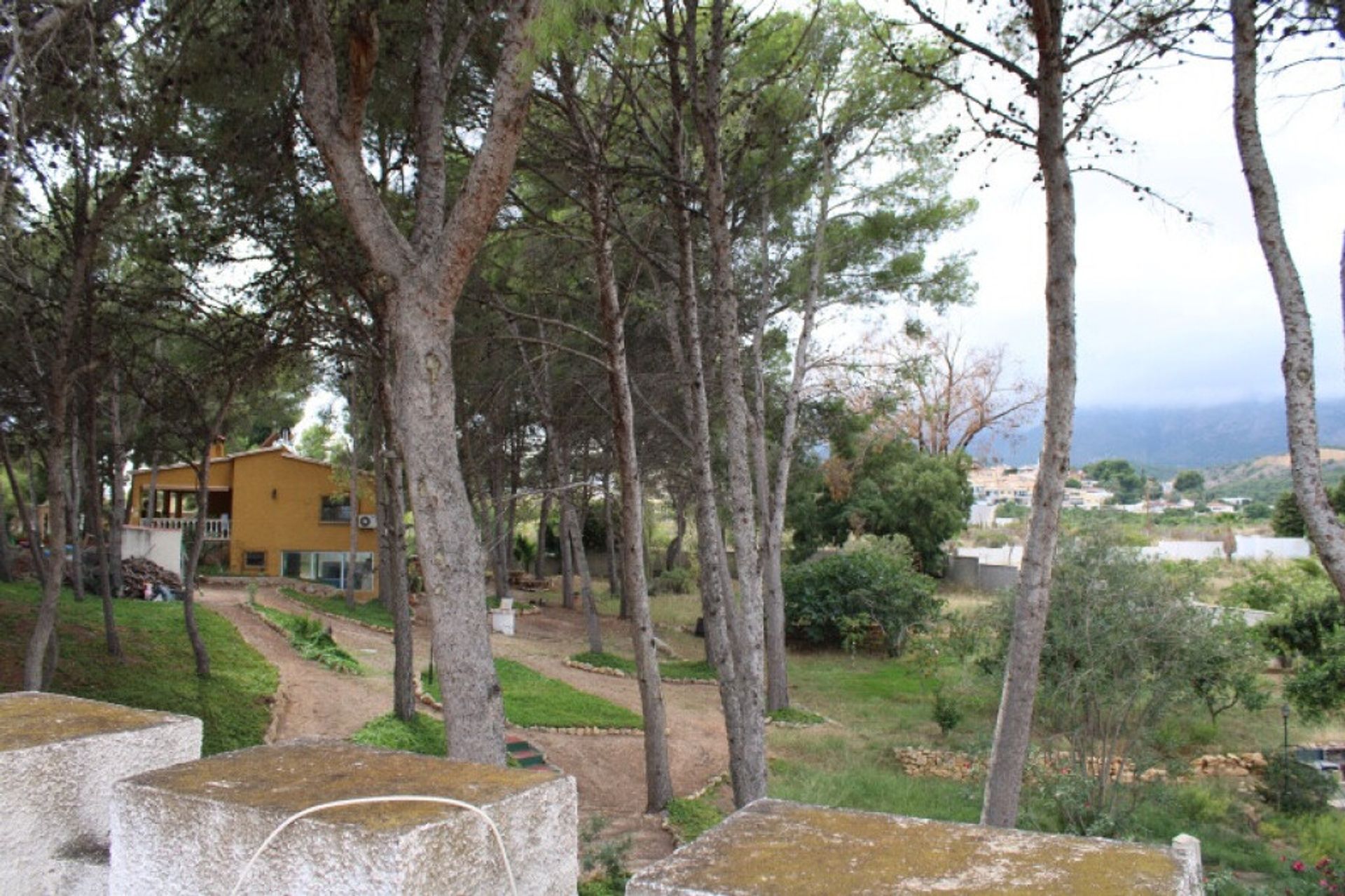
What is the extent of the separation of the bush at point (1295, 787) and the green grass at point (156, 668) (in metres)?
10.7

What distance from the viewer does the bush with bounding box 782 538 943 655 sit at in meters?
22.3

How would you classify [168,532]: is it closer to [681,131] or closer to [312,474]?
[312,474]

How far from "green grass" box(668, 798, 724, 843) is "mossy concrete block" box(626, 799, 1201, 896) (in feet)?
25.5

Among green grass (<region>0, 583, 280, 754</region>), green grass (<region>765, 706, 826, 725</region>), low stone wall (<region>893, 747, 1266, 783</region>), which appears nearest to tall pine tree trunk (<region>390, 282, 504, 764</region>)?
green grass (<region>0, 583, 280, 754</region>)

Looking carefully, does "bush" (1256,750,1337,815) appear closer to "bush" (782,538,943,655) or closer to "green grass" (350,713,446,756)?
"green grass" (350,713,446,756)

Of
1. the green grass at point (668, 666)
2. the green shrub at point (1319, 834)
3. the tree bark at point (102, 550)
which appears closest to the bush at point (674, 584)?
the green grass at point (668, 666)

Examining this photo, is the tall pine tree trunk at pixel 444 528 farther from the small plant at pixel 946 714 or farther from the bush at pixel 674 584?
the bush at pixel 674 584

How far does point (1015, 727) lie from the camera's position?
6.39m

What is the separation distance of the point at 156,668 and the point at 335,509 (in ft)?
59.1

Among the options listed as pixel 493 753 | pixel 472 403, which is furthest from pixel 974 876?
pixel 472 403

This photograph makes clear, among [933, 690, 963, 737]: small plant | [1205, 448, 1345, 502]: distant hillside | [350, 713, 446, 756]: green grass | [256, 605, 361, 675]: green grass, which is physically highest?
[1205, 448, 1345, 502]: distant hillside

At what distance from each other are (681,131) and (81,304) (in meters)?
6.13

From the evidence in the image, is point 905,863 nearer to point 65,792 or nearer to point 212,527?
point 65,792

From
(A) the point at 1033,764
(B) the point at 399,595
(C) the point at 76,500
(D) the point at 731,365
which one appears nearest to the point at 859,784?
(A) the point at 1033,764
